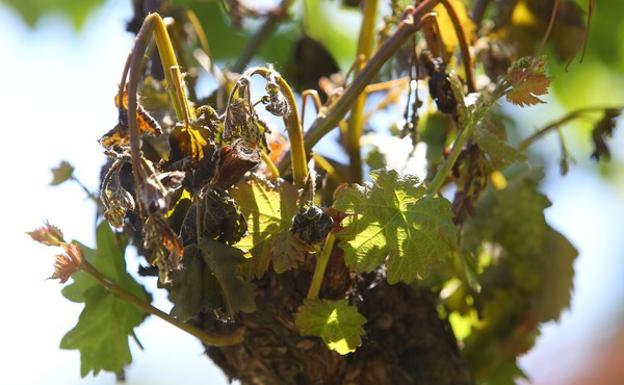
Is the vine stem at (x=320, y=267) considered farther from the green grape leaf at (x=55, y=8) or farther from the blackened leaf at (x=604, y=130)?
the green grape leaf at (x=55, y=8)

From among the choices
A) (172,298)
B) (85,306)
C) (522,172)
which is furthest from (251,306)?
(522,172)

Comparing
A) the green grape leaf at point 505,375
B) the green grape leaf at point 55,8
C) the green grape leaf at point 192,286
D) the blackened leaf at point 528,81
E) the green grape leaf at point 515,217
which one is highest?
the green grape leaf at point 55,8

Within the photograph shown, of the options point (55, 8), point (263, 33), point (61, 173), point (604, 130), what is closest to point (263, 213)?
point (61, 173)

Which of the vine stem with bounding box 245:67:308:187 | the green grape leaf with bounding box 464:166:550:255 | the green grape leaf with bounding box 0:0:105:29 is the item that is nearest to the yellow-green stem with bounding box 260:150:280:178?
the vine stem with bounding box 245:67:308:187

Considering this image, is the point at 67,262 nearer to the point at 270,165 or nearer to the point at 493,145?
the point at 270,165

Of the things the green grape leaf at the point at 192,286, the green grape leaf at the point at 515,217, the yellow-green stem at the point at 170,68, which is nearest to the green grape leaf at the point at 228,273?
the green grape leaf at the point at 192,286

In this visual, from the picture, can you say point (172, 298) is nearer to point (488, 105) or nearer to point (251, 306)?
point (251, 306)

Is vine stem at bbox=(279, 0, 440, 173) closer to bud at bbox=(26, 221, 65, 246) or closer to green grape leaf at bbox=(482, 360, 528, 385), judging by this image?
bud at bbox=(26, 221, 65, 246)

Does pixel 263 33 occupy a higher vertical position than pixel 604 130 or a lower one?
higher
